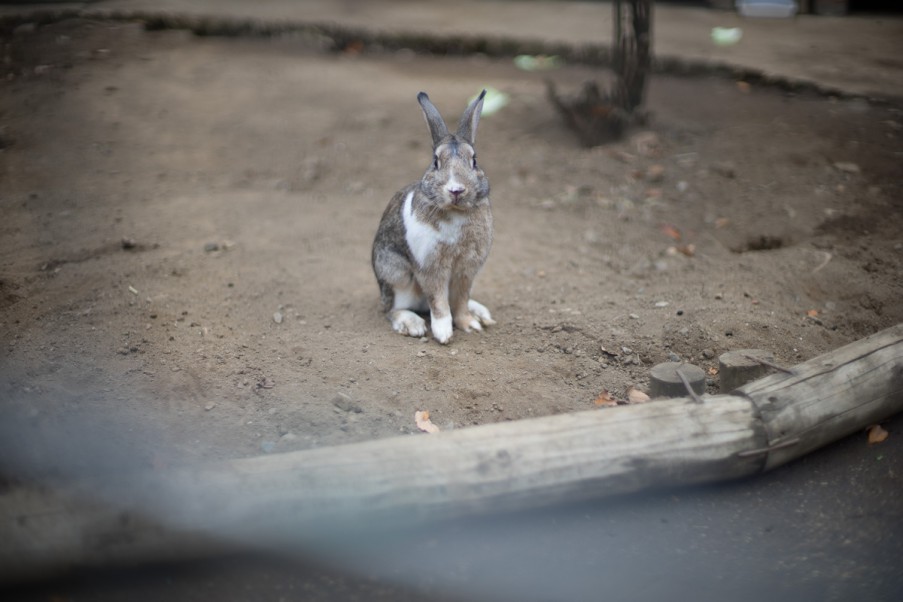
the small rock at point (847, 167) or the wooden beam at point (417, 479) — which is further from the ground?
the wooden beam at point (417, 479)

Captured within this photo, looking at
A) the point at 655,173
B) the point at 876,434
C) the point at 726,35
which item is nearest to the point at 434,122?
the point at 876,434

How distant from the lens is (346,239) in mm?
5633

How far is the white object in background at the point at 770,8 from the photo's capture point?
31.5ft

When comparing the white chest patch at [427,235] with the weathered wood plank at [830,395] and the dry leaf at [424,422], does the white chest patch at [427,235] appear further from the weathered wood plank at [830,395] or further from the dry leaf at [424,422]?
the weathered wood plank at [830,395]

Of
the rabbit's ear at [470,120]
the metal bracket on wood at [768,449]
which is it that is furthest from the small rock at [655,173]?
the metal bracket on wood at [768,449]

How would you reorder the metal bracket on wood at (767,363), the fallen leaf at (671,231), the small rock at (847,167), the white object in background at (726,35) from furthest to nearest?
the white object in background at (726,35), the small rock at (847,167), the fallen leaf at (671,231), the metal bracket on wood at (767,363)

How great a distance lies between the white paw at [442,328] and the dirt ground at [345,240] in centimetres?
8

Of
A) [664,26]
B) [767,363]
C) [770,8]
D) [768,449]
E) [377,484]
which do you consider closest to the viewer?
[377,484]

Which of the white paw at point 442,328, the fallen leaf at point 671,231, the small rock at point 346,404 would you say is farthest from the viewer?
the fallen leaf at point 671,231

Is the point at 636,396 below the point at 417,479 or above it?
below

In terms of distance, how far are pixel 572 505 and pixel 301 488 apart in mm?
982

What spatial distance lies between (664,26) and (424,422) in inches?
269

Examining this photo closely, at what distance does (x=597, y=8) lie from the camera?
9.82 m

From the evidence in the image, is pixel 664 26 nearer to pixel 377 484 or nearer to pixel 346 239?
pixel 346 239
